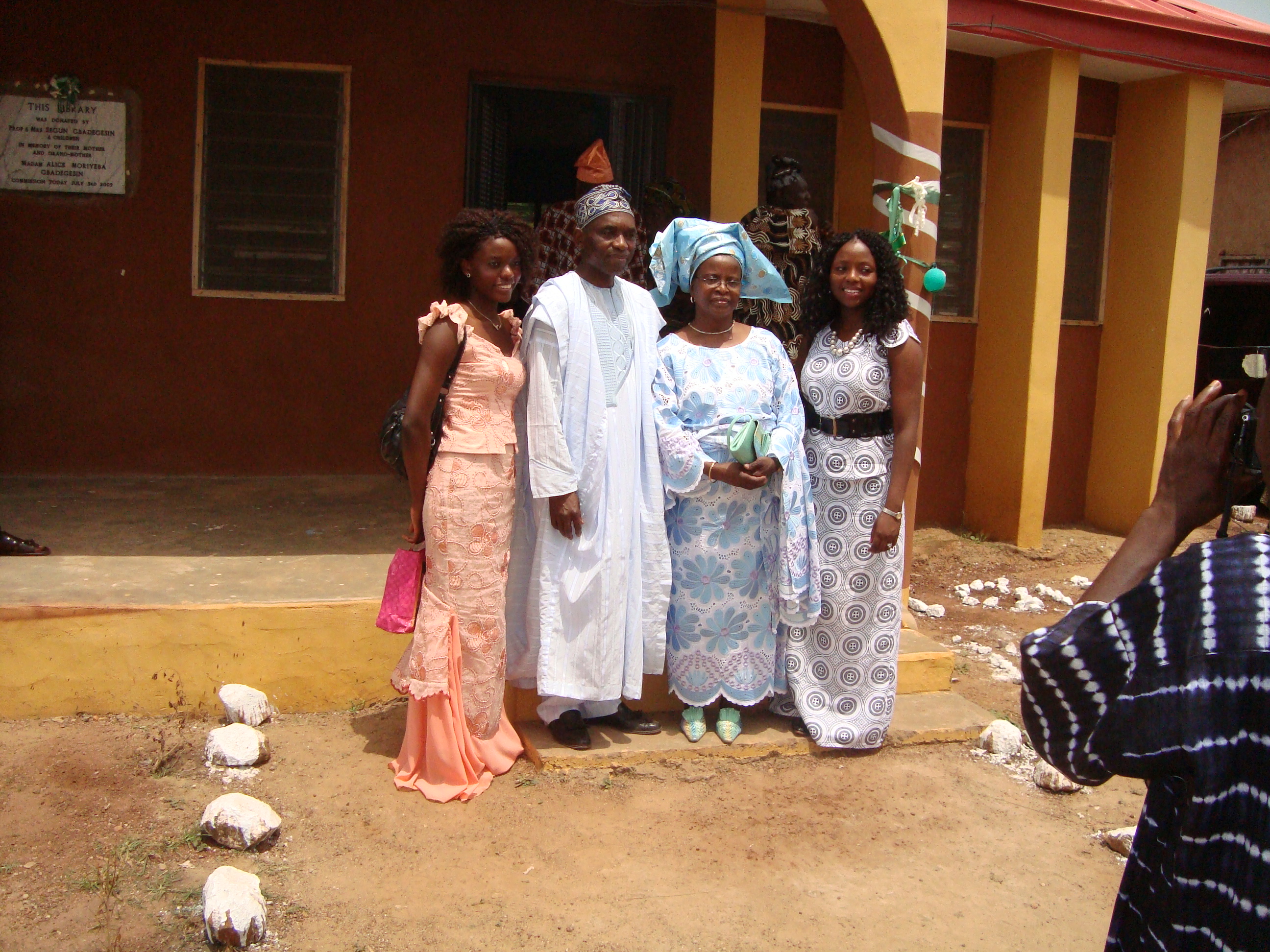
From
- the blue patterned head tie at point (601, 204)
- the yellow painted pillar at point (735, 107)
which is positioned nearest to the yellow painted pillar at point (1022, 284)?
the yellow painted pillar at point (735, 107)

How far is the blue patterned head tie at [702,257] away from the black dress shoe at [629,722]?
5.06 ft

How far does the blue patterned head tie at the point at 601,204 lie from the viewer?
358cm

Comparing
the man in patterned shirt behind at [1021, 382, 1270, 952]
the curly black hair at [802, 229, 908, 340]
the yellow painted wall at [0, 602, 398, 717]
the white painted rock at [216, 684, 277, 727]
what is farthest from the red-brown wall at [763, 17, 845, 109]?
the man in patterned shirt behind at [1021, 382, 1270, 952]

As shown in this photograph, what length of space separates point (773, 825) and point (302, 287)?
454 centimetres

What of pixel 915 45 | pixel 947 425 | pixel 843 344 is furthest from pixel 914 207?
pixel 947 425

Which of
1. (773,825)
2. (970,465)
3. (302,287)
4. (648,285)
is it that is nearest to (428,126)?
(302,287)

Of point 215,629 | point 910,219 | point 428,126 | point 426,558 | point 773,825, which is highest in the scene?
point 428,126

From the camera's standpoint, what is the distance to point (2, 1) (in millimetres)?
5844

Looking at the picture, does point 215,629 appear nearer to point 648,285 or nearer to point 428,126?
point 648,285

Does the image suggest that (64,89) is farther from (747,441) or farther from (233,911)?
(233,911)

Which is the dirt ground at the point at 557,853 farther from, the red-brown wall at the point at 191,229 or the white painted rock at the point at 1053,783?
the red-brown wall at the point at 191,229

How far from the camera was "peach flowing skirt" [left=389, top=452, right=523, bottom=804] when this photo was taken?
11.3 ft

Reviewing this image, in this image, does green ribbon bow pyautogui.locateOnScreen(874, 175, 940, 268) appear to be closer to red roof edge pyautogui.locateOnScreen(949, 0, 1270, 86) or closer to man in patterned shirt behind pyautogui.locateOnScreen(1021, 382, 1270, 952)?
red roof edge pyautogui.locateOnScreen(949, 0, 1270, 86)

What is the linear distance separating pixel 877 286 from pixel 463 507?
1663mm
